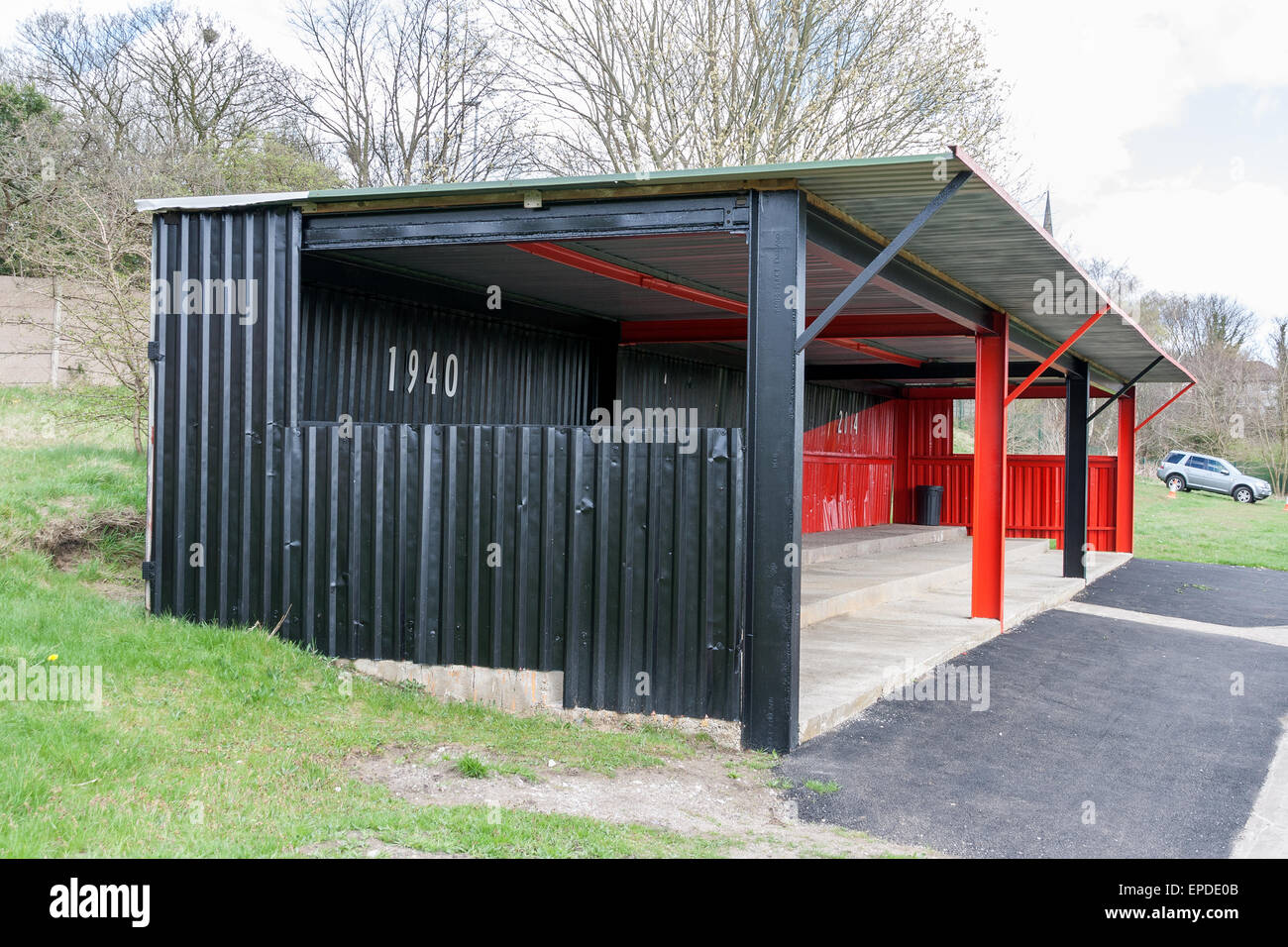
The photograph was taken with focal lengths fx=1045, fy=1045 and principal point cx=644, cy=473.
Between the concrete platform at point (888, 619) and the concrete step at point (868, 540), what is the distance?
0.25 metres

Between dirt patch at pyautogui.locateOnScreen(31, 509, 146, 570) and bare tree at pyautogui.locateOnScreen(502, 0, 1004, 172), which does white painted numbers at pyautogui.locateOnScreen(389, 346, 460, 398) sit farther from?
bare tree at pyautogui.locateOnScreen(502, 0, 1004, 172)

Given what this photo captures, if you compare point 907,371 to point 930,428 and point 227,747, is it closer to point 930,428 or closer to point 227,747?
point 930,428

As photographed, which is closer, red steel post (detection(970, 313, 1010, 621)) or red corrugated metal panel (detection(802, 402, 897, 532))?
red steel post (detection(970, 313, 1010, 621))

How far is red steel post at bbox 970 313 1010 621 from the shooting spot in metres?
10.0

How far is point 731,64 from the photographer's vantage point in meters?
18.9

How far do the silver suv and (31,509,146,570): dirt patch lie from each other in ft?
114

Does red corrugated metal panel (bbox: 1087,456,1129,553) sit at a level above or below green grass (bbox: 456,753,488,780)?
above

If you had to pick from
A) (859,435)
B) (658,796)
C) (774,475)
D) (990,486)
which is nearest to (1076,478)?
(859,435)

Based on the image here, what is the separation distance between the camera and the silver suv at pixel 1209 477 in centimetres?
3466

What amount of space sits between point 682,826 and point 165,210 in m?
Answer: 5.63

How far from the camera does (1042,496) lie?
1970 centimetres

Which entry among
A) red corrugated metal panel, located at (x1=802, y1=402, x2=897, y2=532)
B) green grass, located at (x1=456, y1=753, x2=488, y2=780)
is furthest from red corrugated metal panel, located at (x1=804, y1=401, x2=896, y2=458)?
green grass, located at (x1=456, y1=753, x2=488, y2=780)

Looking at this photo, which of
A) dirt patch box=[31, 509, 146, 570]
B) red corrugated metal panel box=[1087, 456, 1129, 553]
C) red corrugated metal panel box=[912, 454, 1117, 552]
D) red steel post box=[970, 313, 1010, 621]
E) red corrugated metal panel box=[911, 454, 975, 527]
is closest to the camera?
dirt patch box=[31, 509, 146, 570]
